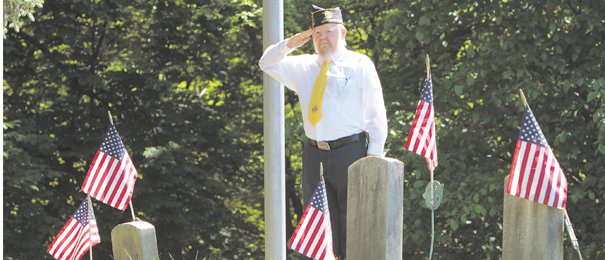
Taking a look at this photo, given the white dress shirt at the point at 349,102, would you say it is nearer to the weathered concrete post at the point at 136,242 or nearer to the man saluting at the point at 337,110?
the man saluting at the point at 337,110

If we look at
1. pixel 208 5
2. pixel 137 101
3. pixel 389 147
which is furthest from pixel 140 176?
pixel 389 147

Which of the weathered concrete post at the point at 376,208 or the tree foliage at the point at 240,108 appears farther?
the tree foliage at the point at 240,108

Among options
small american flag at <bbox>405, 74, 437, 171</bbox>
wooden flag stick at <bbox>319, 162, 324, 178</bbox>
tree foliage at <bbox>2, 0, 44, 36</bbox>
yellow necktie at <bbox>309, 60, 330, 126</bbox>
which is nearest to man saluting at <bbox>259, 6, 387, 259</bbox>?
yellow necktie at <bbox>309, 60, 330, 126</bbox>

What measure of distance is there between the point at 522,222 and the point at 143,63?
1285cm

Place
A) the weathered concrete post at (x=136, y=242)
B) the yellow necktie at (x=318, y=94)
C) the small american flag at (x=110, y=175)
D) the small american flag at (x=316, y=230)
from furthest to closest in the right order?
the small american flag at (x=110, y=175)
the yellow necktie at (x=318, y=94)
the small american flag at (x=316, y=230)
the weathered concrete post at (x=136, y=242)

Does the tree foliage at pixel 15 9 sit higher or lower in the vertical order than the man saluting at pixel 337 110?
higher

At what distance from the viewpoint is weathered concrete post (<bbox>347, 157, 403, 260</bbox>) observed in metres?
5.20

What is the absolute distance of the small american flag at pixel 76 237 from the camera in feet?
26.8

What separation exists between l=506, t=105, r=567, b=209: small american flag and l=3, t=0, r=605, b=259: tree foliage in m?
7.06

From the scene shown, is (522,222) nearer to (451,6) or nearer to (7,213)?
(451,6)

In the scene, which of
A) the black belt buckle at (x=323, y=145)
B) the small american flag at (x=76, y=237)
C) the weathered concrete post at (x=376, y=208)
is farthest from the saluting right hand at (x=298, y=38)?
the small american flag at (x=76, y=237)

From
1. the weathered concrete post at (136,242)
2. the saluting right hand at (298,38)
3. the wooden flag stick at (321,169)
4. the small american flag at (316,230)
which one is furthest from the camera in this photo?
the saluting right hand at (298,38)

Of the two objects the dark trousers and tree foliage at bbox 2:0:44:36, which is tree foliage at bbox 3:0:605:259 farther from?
the dark trousers

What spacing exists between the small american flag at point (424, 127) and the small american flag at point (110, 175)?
2064mm
